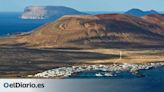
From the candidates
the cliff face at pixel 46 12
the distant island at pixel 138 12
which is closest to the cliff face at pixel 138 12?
the distant island at pixel 138 12

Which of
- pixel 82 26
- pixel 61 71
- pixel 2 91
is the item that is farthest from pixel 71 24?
pixel 2 91

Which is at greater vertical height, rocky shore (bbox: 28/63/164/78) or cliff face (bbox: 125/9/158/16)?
cliff face (bbox: 125/9/158/16)

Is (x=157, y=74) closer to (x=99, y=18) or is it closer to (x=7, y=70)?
(x=99, y=18)

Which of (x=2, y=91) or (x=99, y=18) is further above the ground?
(x=99, y=18)

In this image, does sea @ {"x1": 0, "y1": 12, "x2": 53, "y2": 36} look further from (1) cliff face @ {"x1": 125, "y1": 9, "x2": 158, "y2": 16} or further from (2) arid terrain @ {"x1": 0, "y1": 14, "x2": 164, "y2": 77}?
(1) cliff face @ {"x1": 125, "y1": 9, "x2": 158, "y2": 16}

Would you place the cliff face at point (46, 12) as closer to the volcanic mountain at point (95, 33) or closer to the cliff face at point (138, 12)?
the volcanic mountain at point (95, 33)

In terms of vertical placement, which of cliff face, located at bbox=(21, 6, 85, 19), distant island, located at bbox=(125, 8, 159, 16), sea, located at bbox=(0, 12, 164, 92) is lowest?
sea, located at bbox=(0, 12, 164, 92)

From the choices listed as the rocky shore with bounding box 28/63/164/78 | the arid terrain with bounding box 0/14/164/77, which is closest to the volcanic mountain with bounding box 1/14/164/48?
the arid terrain with bounding box 0/14/164/77
